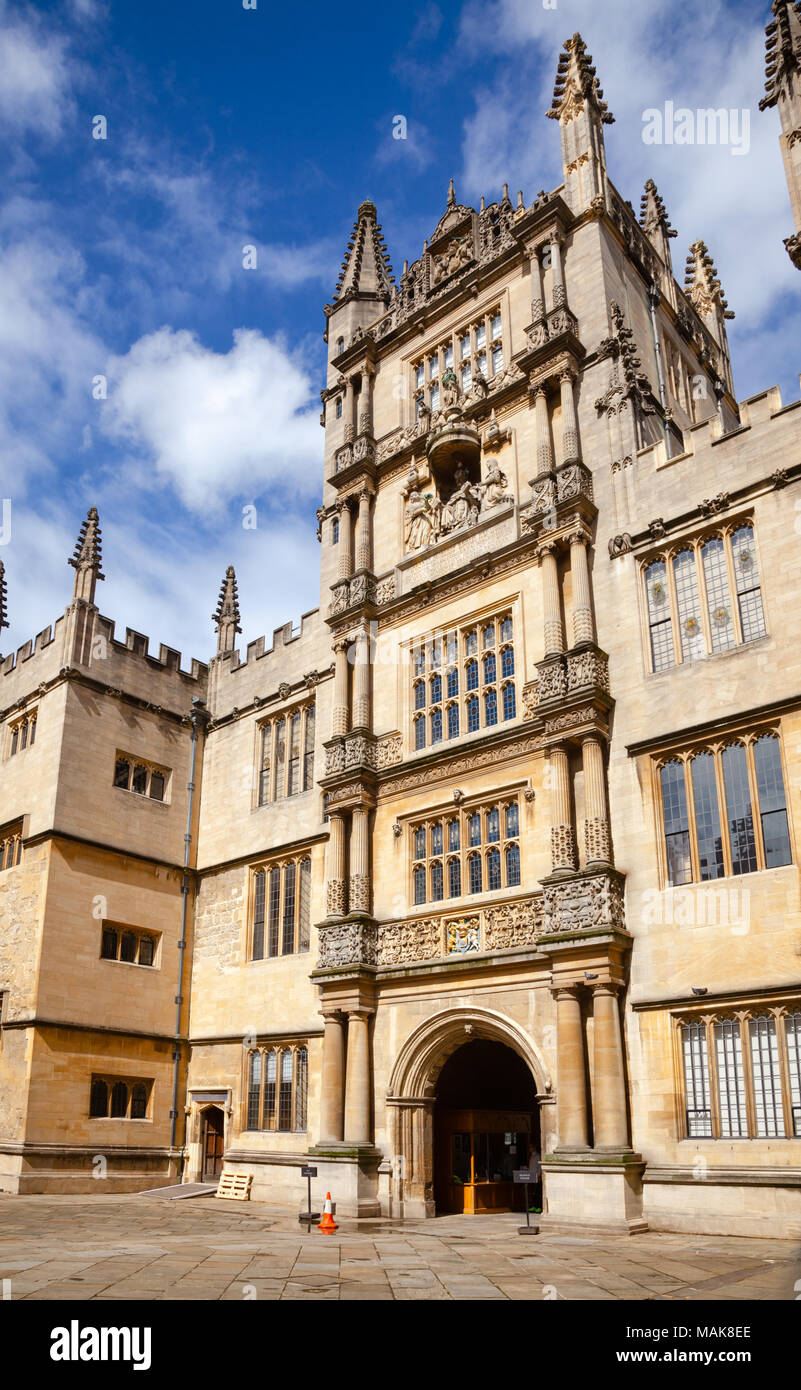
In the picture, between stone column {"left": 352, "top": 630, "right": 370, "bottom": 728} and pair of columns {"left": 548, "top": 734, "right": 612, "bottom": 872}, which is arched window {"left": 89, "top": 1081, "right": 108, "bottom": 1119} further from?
pair of columns {"left": 548, "top": 734, "right": 612, "bottom": 872}

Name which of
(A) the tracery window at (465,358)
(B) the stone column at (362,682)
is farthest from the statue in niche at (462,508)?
(B) the stone column at (362,682)

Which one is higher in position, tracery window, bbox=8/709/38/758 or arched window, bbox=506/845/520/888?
tracery window, bbox=8/709/38/758

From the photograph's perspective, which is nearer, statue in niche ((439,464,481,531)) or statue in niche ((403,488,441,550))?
statue in niche ((439,464,481,531))

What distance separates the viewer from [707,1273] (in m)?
12.9

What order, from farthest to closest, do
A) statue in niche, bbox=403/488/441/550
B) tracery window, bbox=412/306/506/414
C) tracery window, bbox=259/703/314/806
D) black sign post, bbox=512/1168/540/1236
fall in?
1. tracery window, bbox=259/703/314/806
2. tracery window, bbox=412/306/506/414
3. statue in niche, bbox=403/488/441/550
4. black sign post, bbox=512/1168/540/1236

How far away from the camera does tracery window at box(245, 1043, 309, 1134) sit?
25844mm

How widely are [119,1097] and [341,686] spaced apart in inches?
500

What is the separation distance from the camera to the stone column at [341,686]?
2700 cm

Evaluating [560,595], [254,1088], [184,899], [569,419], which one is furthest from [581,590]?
[184,899]

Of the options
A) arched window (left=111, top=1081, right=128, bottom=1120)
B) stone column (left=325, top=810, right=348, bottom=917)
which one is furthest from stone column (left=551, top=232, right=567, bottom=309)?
arched window (left=111, top=1081, right=128, bottom=1120)

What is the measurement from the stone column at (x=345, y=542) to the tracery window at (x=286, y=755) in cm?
398

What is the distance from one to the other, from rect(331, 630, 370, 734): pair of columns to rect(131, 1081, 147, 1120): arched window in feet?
37.1

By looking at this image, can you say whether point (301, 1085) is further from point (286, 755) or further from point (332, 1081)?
point (286, 755)
